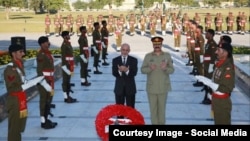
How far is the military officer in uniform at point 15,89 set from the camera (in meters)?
6.36

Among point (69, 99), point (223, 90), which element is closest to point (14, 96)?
point (223, 90)

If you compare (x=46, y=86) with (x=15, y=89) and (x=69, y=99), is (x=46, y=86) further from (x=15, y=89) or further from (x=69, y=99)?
(x=69, y=99)

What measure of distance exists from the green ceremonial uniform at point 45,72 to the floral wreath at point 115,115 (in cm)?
325

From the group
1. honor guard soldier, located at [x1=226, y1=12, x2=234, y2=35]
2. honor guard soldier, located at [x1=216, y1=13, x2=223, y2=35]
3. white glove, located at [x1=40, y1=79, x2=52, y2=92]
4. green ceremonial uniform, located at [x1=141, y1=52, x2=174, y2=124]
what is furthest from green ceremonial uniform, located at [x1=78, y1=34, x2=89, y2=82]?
honor guard soldier, located at [x1=226, y1=12, x2=234, y2=35]

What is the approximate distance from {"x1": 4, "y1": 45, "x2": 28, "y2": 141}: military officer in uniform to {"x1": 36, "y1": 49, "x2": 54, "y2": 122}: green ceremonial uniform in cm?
153

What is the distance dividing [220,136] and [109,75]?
36.2ft

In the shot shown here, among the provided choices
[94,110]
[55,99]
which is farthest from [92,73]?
[94,110]

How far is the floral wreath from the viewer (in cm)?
498

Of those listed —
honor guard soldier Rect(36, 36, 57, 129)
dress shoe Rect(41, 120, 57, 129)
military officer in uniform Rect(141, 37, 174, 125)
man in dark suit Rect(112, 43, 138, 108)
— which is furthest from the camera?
Result: dress shoe Rect(41, 120, 57, 129)

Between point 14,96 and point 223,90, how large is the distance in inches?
127

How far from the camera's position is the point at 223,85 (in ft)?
20.3

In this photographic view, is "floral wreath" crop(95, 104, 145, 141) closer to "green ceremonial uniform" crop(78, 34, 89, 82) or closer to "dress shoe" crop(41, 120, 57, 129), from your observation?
"dress shoe" crop(41, 120, 57, 129)

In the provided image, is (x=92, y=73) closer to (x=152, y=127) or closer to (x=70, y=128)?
(x=70, y=128)

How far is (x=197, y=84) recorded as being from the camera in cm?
1253
